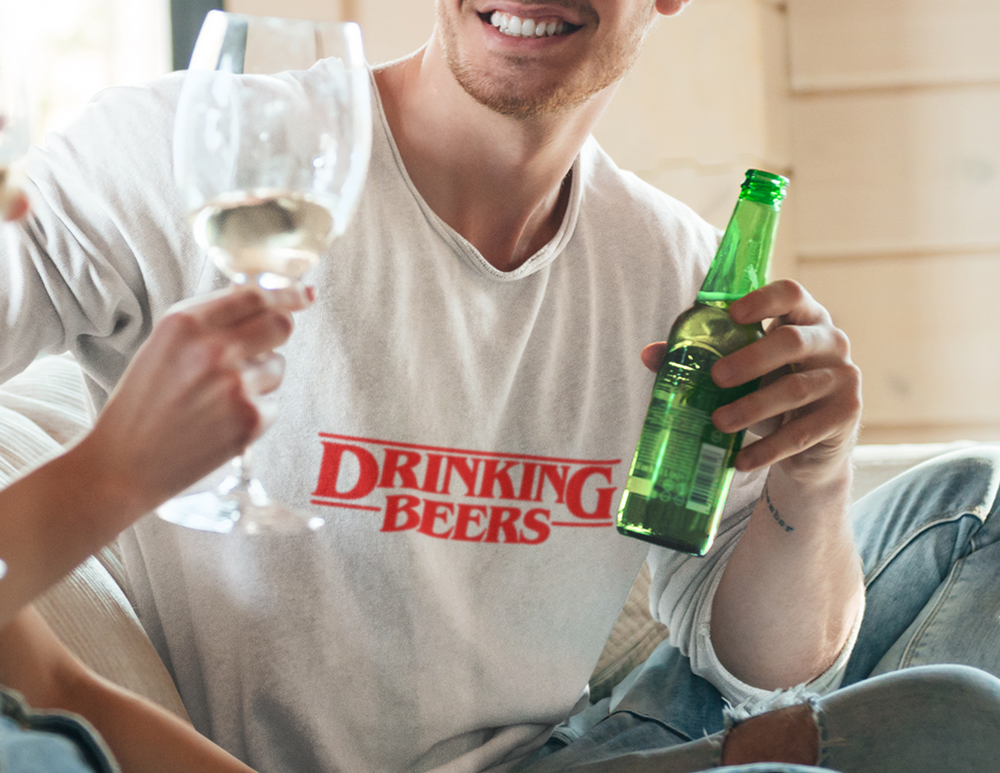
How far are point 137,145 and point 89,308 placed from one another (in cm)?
15

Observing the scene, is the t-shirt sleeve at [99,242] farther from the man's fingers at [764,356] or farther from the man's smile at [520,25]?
Answer: the man's fingers at [764,356]

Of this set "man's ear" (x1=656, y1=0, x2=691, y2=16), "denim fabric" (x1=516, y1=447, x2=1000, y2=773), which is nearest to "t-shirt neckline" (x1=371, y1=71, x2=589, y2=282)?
"man's ear" (x1=656, y1=0, x2=691, y2=16)

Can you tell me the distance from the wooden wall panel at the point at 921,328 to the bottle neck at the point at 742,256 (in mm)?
1818

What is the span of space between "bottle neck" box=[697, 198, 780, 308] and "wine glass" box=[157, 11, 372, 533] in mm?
529

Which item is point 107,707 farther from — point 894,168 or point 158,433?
point 894,168

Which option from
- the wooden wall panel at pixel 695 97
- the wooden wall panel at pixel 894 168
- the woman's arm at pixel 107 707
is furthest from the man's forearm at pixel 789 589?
the wooden wall panel at pixel 894 168

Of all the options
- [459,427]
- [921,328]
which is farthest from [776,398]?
[921,328]

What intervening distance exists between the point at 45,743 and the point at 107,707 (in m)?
0.20

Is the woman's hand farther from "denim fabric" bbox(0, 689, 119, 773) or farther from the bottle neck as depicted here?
the bottle neck

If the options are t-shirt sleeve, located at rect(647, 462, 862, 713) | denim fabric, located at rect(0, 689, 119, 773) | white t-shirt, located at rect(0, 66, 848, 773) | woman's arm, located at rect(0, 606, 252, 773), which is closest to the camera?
denim fabric, located at rect(0, 689, 119, 773)

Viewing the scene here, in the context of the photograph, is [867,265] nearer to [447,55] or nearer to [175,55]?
[447,55]

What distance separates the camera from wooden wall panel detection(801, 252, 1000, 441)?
266cm

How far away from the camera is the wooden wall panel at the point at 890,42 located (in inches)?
102

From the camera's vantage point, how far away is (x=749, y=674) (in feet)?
3.76
